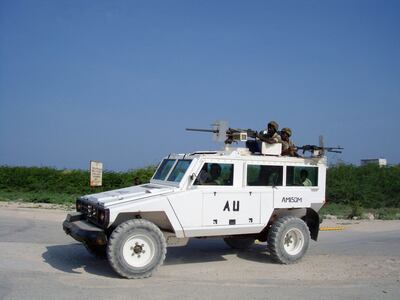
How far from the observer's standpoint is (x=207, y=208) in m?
9.05

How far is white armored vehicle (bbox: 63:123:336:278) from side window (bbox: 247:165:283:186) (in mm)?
20

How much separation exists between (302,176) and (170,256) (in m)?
3.31

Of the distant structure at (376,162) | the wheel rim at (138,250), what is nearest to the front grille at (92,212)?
the wheel rim at (138,250)

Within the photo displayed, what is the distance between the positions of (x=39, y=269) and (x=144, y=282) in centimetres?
202

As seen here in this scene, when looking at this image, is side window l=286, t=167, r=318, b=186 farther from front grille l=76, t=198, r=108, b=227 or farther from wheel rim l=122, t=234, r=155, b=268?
front grille l=76, t=198, r=108, b=227

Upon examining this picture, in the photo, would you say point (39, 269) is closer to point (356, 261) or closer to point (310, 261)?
point (310, 261)

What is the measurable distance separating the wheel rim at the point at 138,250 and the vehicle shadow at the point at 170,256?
42cm

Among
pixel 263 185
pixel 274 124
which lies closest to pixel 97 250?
pixel 263 185

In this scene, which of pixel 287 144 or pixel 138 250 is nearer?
pixel 138 250

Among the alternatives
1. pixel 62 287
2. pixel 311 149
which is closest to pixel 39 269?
pixel 62 287

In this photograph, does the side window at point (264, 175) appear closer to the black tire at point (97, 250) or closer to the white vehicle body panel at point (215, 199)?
the white vehicle body panel at point (215, 199)

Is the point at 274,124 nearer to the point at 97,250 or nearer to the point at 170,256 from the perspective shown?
the point at 170,256

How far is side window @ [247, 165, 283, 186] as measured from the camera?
31.9 ft

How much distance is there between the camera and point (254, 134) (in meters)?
10.5
